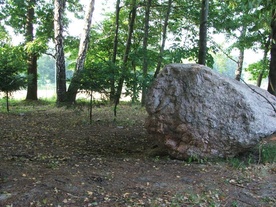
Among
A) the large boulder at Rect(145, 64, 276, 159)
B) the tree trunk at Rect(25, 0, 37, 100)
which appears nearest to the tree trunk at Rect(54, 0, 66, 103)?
the tree trunk at Rect(25, 0, 37, 100)

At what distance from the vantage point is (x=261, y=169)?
4.89m

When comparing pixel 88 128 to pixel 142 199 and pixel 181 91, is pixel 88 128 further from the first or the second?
pixel 142 199

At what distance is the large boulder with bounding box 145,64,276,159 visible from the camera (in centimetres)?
514

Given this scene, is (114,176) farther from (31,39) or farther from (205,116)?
(31,39)

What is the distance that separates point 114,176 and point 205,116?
6.44ft

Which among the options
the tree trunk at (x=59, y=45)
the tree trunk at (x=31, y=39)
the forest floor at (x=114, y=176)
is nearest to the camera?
the forest floor at (x=114, y=176)

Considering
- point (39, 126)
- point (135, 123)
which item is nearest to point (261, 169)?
point (135, 123)

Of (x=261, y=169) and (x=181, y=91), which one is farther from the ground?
(x=181, y=91)

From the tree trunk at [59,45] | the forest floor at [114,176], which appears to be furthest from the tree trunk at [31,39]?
the forest floor at [114,176]

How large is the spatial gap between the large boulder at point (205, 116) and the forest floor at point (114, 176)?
0.30 metres

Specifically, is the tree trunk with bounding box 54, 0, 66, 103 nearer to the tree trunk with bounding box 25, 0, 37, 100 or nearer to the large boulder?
the tree trunk with bounding box 25, 0, 37, 100

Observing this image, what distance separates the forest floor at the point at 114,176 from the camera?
3.57 meters

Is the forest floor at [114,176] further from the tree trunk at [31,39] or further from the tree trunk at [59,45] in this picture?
the tree trunk at [31,39]

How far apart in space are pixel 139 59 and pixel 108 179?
637 centimetres
